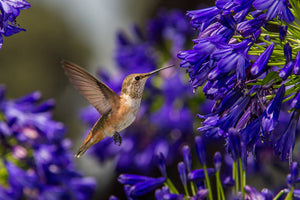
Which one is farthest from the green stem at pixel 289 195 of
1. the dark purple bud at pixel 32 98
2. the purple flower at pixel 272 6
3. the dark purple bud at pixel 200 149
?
the dark purple bud at pixel 32 98

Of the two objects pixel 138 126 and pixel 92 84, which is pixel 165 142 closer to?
pixel 138 126

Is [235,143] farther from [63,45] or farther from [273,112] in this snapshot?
[63,45]

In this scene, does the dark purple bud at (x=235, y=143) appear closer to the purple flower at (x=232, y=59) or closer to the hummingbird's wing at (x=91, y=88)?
the purple flower at (x=232, y=59)

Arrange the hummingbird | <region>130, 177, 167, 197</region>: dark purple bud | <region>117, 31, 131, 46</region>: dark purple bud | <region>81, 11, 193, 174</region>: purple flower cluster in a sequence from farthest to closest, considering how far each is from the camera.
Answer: <region>117, 31, 131, 46</region>: dark purple bud, <region>81, 11, 193, 174</region>: purple flower cluster, the hummingbird, <region>130, 177, 167, 197</region>: dark purple bud

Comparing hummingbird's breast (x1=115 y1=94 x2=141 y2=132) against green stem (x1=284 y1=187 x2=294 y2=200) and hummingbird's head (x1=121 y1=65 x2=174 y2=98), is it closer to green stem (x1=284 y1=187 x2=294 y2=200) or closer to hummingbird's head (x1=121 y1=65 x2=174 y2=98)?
hummingbird's head (x1=121 y1=65 x2=174 y2=98)

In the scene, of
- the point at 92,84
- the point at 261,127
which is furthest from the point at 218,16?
the point at 92,84

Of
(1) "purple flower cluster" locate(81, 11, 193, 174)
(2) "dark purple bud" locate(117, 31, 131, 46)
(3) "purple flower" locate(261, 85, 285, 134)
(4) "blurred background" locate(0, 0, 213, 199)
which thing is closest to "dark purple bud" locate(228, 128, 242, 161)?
(3) "purple flower" locate(261, 85, 285, 134)
